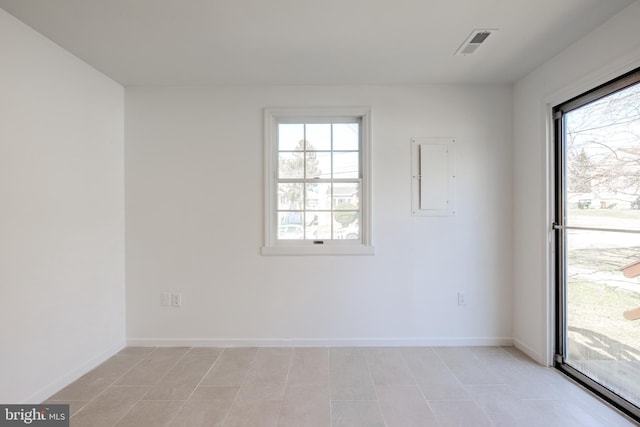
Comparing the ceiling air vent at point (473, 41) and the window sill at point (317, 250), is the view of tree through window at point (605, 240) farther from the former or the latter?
the window sill at point (317, 250)

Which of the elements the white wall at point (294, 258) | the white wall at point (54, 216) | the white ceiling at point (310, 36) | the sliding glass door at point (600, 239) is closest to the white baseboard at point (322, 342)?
the white wall at point (294, 258)

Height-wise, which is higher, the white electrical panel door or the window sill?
the white electrical panel door

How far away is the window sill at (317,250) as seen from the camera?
276cm

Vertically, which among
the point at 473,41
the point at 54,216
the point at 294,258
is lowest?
the point at 294,258

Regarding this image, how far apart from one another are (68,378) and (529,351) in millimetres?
3765

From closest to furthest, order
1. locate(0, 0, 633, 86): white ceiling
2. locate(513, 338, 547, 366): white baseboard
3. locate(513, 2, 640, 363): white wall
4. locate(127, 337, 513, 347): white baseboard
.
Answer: locate(0, 0, 633, 86): white ceiling → locate(513, 2, 640, 363): white wall → locate(513, 338, 547, 366): white baseboard → locate(127, 337, 513, 347): white baseboard

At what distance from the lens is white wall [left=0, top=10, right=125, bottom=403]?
1.80 metres

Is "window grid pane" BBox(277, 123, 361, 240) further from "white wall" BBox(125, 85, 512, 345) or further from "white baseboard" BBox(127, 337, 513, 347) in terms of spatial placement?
"white baseboard" BBox(127, 337, 513, 347)

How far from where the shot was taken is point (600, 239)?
6.61ft

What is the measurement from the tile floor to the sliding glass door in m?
0.25

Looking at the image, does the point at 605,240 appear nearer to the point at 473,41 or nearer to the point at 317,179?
the point at 473,41

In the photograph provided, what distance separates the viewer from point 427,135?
109 inches

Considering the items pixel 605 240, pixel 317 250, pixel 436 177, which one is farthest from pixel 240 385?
pixel 605 240

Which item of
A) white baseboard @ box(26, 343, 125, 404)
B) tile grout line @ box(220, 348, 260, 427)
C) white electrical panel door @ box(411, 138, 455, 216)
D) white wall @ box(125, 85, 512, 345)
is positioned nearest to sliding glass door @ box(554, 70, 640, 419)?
white wall @ box(125, 85, 512, 345)
